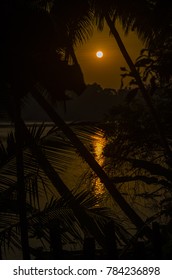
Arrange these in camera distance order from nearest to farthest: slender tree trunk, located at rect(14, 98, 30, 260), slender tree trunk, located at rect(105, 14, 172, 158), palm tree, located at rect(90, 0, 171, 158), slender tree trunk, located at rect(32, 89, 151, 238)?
1. slender tree trunk, located at rect(14, 98, 30, 260)
2. slender tree trunk, located at rect(32, 89, 151, 238)
3. slender tree trunk, located at rect(105, 14, 172, 158)
4. palm tree, located at rect(90, 0, 171, 158)

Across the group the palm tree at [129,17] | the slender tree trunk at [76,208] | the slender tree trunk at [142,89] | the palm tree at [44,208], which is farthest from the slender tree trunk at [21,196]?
the palm tree at [129,17]

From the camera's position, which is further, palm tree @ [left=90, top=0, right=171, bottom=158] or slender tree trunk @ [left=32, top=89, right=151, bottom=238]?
palm tree @ [left=90, top=0, right=171, bottom=158]

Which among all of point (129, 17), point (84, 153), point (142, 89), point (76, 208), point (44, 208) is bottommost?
point (76, 208)

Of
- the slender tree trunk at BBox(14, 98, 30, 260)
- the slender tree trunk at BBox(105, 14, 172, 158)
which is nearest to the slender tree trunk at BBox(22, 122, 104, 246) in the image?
the slender tree trunk at BBox(14, 98, 30, 260)

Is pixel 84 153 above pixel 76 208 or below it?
above

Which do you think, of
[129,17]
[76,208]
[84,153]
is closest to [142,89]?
[129,17]

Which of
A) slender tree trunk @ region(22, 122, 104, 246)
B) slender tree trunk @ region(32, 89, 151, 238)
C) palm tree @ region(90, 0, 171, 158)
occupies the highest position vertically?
palm tree @ region(90, 0, 171, 158)

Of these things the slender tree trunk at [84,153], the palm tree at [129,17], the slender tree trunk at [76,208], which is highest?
the palm tree at [129,17]

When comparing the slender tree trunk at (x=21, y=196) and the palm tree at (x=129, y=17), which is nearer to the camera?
the slender tree trunk at (x=21, y=196)

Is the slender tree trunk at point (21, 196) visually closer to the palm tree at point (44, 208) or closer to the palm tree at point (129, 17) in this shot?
the palm tree at point (44, 208)

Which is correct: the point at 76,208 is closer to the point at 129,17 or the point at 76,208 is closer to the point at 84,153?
the point at 84,153

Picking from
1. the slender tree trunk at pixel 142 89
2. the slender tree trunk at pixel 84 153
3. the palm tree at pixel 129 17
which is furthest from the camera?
the palm tree at pixel 129 17

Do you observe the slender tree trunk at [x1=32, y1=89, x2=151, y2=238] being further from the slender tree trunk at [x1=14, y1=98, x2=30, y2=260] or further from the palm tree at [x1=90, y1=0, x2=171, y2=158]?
the slender tree trunk at [x1=14, y1=98, x2=30, y2=260]
